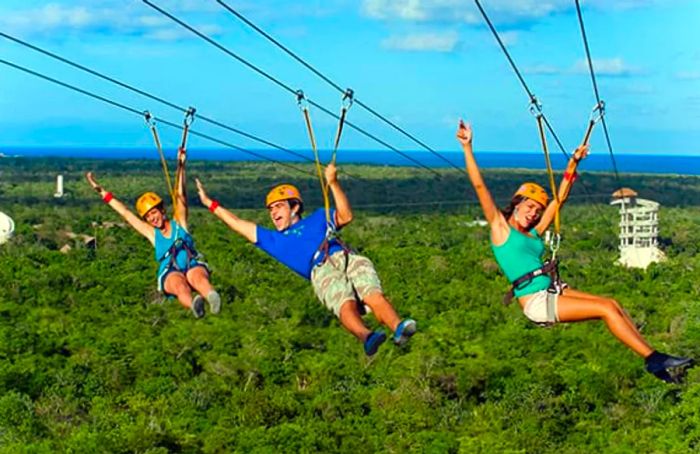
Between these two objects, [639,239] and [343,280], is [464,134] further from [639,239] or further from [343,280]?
[639,239]

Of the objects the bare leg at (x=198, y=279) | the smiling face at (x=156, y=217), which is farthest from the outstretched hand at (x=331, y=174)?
the smiling face at (x=156, y=217)

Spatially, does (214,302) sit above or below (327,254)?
below

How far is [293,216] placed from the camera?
14.9 meters

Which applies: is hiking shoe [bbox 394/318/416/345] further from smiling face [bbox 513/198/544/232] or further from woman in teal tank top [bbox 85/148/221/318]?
woman in teal tank top [bbox 85/148/221/318]

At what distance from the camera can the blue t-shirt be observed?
48.1 ft

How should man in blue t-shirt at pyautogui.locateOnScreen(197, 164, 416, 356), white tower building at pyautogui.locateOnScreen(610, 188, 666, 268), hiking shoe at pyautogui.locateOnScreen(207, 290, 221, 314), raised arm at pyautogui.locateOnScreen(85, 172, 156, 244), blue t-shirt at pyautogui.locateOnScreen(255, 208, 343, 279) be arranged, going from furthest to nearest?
white tower building at pyautogui.locateOnScreen(610, 188, 666, 268) < raised arm at pyautogui.locateOnScreen(85, 172, 156, 244) < hiking shoe at pyautogui.locateOnScreen(207, 290, 221, 314) < blue t-shirt at pyautogui.locateOnScreen(255, 208, 343, 279) < man in blue t-shirt at pyautogui.locateOnScreen(197, 164, 416, 356)

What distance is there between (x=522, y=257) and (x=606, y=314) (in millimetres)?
1050

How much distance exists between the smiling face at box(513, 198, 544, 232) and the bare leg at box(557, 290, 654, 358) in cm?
77

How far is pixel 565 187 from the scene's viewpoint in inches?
532

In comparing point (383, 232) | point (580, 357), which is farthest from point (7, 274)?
point (383, 232)

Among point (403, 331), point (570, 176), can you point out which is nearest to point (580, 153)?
point (570, 176)

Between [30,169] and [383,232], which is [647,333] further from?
[30,169]

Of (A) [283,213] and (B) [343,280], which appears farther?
(A) [283,213]

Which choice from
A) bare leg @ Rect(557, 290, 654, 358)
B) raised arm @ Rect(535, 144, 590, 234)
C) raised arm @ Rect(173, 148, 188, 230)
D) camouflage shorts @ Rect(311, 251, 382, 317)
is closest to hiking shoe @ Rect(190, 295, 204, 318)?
raised arm @ Rect(173, 148, 188, 230)
